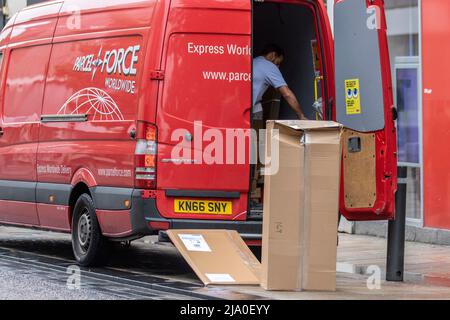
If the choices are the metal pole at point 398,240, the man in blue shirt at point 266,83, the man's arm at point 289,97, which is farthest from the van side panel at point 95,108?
the metal pole at point 398,240

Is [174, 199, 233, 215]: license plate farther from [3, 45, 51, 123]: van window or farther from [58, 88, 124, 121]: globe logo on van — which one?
[3, 45, 51, 123]: van window

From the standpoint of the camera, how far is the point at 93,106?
37.8 feet

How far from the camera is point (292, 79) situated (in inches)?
496

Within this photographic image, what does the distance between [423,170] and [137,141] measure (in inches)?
211

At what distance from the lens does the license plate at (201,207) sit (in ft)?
35.3

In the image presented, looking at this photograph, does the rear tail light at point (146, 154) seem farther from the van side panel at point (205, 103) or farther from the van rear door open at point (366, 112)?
the van rear door open at point (366, 112)

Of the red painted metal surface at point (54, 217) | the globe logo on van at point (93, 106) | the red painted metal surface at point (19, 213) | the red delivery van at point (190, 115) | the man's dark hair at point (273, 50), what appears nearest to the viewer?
the red delivery van at point (190, 115)

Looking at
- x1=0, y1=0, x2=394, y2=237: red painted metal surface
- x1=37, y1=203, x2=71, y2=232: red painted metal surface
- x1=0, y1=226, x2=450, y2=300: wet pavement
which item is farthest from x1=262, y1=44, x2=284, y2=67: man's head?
x1=37, y1=203, x2=71, y2=232: red painted metal surface

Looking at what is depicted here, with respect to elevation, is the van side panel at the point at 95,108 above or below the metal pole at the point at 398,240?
above

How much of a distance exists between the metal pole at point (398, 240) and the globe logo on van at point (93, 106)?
2859 millimetres

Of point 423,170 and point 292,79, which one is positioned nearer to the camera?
point 292,79
